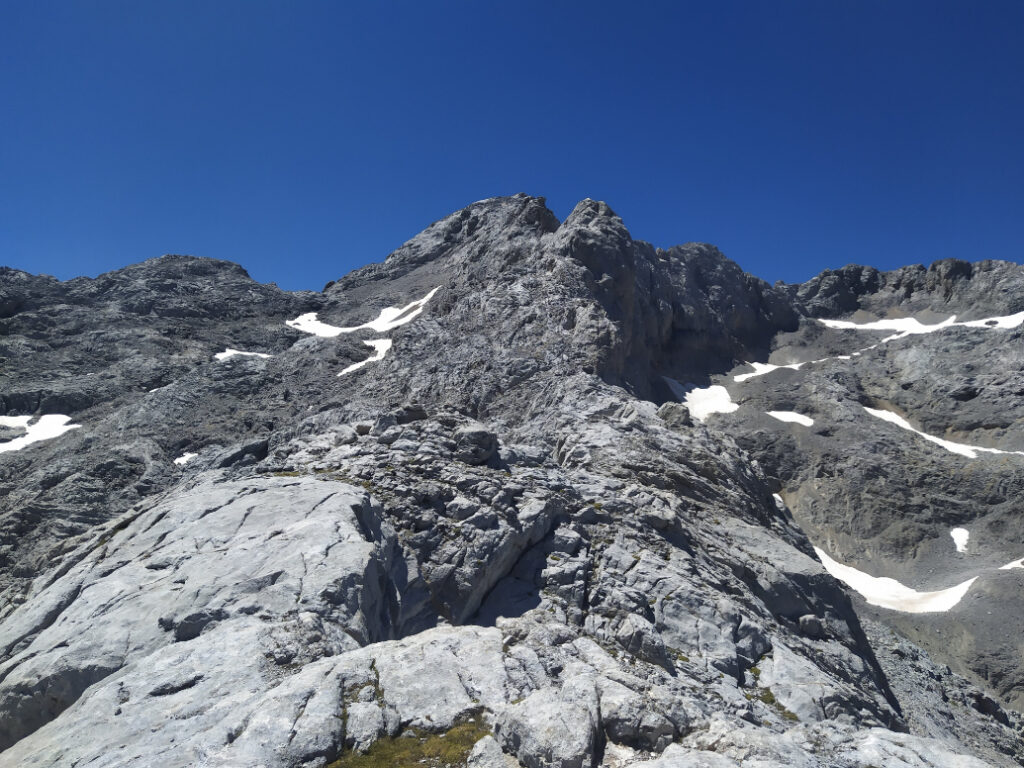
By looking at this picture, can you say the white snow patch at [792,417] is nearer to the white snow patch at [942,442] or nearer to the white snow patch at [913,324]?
the white snow patch at [942,442]

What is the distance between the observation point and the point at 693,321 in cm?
9838

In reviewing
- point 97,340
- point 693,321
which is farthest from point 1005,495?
point 97,340

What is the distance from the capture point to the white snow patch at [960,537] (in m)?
61.1

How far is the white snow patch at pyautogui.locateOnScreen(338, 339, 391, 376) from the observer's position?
64.6 metres

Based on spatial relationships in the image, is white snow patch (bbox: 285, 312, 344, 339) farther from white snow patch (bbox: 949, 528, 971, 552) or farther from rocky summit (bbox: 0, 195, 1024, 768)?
white snow patch (bbox: 949, 528, 971, 552)

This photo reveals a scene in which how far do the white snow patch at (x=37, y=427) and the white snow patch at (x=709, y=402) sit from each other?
65.8 meters

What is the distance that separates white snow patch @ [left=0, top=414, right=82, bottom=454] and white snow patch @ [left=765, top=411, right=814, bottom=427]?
73.6m

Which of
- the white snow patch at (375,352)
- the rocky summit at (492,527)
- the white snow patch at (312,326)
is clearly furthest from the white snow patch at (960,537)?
the white snow patch at (312,326)

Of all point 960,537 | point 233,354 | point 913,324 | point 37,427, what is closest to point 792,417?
point 960,537

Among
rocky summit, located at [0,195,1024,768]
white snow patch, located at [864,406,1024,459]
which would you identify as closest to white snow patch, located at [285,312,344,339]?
rocky summit, located at [0,195,1024,768]

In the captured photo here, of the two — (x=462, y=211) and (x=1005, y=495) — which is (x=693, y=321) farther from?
(x=1005, y=495)

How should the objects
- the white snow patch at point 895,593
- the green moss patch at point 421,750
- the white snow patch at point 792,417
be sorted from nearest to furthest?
the green moss patch at point 421,750
the white snow patch at point 895,593
the white snow patch at point 792,417

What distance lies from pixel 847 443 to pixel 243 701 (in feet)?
246

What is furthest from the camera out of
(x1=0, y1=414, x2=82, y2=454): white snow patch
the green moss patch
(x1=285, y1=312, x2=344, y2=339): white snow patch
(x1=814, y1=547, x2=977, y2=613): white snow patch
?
(x1=285, y1=312, x2=344, y2=339): white snow patch
